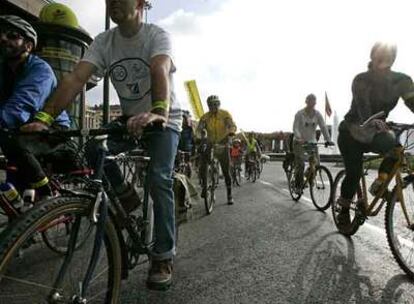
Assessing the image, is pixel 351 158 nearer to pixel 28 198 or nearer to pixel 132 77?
pixel 132 77

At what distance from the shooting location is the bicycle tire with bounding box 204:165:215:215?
7.70 m

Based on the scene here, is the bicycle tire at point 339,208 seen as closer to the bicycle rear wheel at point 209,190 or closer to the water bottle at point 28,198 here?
the bicycle rear wheel at point 209,190

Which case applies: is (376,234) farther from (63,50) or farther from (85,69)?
(63,50)

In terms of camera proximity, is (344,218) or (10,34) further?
(344,218)

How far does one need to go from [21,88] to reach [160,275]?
75.4 inches

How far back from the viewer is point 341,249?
4.89 m

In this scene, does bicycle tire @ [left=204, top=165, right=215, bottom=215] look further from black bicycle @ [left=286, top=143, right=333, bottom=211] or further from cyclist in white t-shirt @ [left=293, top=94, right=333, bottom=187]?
cyclist in white t-shirt @ [left=293, top=94, right=333, bottom=187]

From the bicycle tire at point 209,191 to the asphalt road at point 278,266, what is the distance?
2.66 feet

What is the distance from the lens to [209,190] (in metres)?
7.95

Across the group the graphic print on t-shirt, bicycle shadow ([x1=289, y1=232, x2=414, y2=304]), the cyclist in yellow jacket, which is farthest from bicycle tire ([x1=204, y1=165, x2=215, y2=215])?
the graphic print on t-shirt

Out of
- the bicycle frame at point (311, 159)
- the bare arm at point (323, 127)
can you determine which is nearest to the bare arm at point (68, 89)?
the bicycle frame at point (311, 159)

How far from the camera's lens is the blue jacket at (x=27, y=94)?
362 centimetres

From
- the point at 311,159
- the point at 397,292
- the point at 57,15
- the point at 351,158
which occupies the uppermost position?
the point at 57,15

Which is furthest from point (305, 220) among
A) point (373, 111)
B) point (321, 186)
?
point (373, 111)
